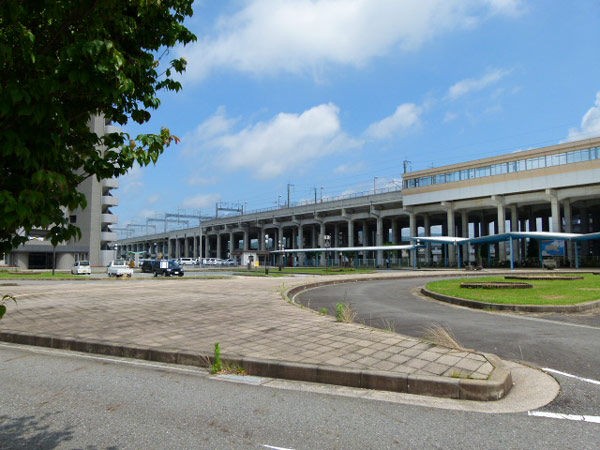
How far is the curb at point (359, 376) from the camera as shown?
5.29 m

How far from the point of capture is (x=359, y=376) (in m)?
5.82

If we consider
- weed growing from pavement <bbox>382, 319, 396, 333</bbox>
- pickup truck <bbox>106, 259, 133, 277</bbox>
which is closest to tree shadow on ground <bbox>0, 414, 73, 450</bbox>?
weed growing from pavement <bbox>382, 319, 396, 333</bbox>

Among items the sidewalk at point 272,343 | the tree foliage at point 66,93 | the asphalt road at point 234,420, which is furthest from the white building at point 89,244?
the tree foliage at point 66,93

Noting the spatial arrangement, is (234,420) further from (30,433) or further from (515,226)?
(515,226)

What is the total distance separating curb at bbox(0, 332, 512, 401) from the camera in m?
5.29

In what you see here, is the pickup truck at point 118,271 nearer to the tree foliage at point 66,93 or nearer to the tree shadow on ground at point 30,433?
the tree shadow on ground at point 30,433

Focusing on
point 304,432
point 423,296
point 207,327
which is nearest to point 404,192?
point 423,296

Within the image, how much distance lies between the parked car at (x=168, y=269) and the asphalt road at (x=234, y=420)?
3927cm

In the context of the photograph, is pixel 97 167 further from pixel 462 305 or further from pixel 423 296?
pixel 423 296

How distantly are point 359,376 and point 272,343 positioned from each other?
2.31 metres

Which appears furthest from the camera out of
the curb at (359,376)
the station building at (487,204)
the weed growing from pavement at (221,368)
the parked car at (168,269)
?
the station building at (487,204)

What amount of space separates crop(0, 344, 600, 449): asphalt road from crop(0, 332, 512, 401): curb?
0.24 m

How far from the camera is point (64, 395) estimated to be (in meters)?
5.52

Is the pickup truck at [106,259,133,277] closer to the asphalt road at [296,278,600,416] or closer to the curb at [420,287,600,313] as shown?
the asphalt road at [296,278,600,416]
